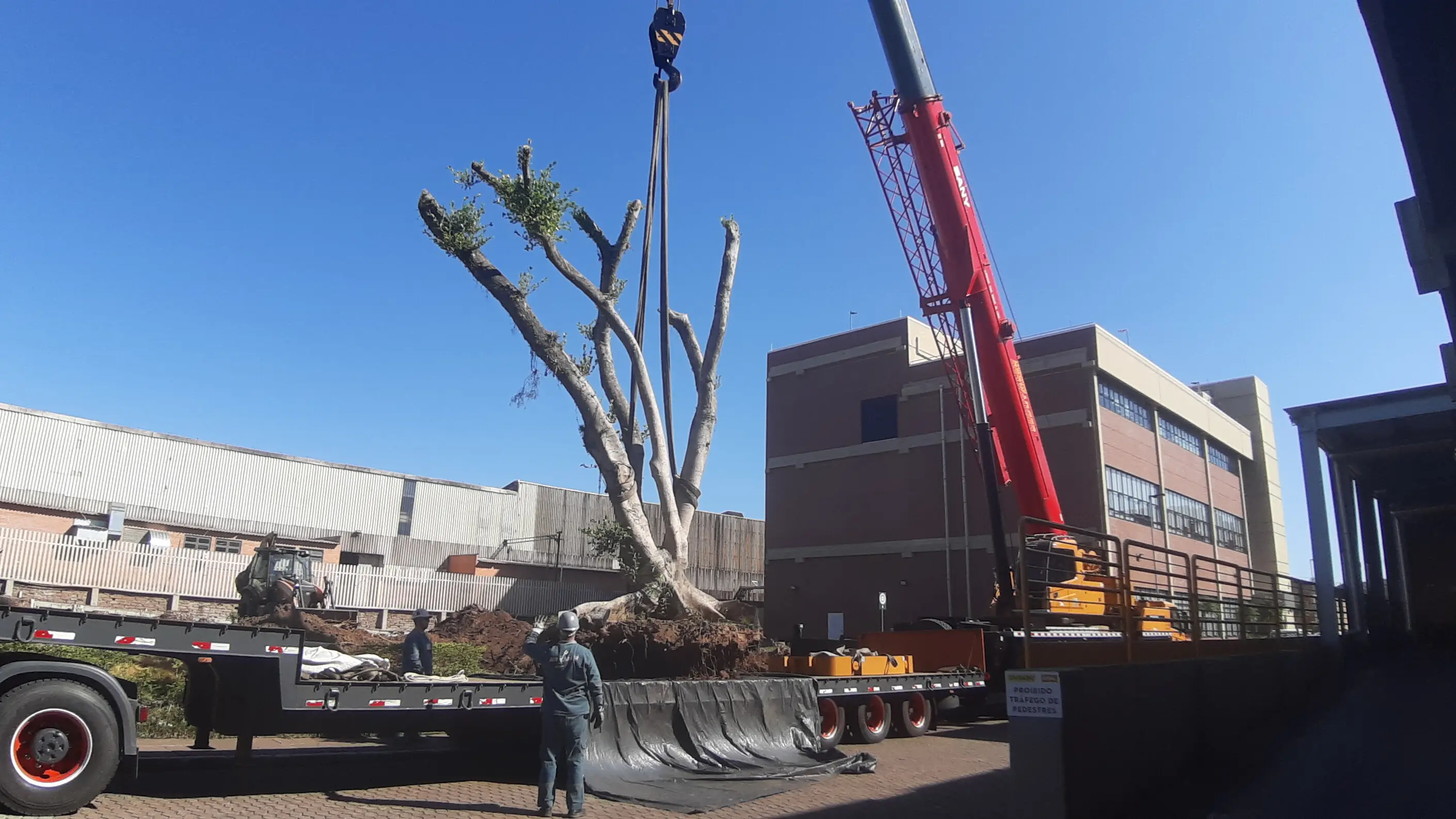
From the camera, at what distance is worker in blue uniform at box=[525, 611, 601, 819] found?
24.7 feet

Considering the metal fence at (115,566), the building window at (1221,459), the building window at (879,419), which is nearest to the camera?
the metal fence at (115,566)

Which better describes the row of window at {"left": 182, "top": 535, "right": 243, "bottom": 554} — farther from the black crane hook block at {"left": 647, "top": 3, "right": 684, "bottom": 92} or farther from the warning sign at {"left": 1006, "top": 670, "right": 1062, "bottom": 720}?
the warning sign at {"left": 1006, "top": 670, "right": 1062, "bottom": 720}

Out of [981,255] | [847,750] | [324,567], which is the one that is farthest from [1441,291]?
[324,567]

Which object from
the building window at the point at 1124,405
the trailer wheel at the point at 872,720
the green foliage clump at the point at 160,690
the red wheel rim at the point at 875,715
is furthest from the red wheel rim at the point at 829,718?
the building window at the point at 1124,405

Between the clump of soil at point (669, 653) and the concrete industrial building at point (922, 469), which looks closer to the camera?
the clump of soil at point (669, 653)

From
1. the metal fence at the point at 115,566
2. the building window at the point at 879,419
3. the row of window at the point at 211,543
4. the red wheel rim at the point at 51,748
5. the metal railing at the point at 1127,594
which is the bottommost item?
the red wheel rim at the point at 51,748

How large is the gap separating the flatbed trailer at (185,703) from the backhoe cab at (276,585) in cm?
1605

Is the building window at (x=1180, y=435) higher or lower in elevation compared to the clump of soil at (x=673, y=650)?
higher

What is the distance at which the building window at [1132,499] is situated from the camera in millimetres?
28969

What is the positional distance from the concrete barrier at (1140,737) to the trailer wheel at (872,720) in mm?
4732

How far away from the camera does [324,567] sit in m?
29.8

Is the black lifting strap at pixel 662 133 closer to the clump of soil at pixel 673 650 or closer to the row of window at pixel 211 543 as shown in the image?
the clump of soil at pixel 673 650

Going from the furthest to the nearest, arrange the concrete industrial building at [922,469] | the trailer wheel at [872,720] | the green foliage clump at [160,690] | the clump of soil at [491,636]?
the concrete industrial building at [922,469] → the clump of soil at [491,636] → the trailer wheel at [872,720] → the green foliage clump at [160,690]

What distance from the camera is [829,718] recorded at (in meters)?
12.2
